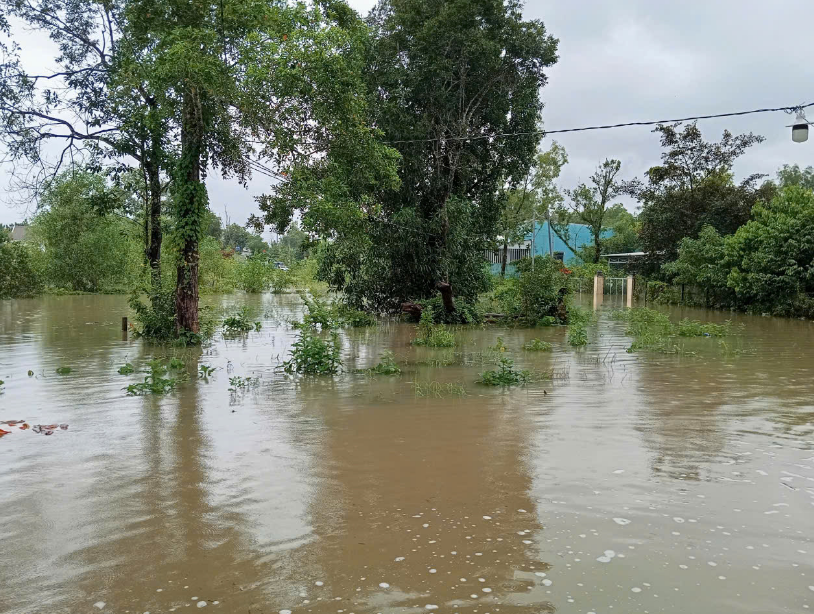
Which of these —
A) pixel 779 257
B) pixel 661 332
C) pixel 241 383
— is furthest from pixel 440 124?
pixel 241 383

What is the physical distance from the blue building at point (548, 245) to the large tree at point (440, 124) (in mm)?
25455

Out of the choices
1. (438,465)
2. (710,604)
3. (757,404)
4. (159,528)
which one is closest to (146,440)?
(159,528)

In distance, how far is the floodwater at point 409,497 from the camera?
3902 mm

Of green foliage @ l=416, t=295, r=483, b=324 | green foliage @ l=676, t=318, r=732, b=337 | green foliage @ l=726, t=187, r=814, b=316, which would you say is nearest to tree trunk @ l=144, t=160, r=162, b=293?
green foliage @ l=416, t=295, r=483, b=324

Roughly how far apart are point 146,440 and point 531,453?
4.14 metres

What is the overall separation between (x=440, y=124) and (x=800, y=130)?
11.2m

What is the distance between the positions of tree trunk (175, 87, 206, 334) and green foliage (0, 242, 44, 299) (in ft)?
72.5

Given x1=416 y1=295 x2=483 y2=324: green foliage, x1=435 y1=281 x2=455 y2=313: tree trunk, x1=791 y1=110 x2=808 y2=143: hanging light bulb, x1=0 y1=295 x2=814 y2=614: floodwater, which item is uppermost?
x1=791 y1=110 x2=808 y2=143: hanging light bulb

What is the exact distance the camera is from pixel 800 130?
44.8 feet

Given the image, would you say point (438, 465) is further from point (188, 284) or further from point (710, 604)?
point (188, 284)

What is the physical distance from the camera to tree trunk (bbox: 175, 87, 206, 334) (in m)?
14.8

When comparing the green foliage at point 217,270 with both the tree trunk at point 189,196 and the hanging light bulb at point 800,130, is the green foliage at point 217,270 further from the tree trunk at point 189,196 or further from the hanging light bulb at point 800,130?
the hanging light bulb at point 800,130

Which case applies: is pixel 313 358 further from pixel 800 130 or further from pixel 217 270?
pixel 217 270

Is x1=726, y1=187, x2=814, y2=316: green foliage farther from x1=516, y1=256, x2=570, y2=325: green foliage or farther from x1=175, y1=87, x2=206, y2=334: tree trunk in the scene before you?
x1=175, y1=87, x2=206, y2=334: tree trunk
